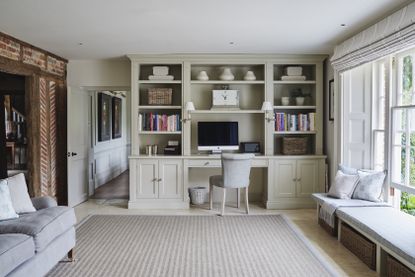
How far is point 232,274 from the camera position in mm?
3379

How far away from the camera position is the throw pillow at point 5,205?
3330 mm

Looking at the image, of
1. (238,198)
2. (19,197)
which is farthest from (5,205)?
(238,198)

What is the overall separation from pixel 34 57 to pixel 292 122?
399 cm

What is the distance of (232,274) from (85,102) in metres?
4.44

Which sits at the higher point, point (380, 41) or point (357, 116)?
point (380, 41)

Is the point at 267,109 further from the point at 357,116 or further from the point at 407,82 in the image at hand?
the point at 407,82

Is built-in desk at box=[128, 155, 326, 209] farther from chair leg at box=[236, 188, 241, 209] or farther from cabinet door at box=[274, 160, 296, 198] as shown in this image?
chair leg at box=[236, 188, 241, 209]

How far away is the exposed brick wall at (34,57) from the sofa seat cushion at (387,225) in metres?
4.47

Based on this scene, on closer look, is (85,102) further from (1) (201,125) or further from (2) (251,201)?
(2) (251,201)

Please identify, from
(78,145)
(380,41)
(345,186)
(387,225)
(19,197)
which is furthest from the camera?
(78,145)

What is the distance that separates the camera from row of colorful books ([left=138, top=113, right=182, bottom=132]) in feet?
20.2

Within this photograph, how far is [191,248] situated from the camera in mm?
4090

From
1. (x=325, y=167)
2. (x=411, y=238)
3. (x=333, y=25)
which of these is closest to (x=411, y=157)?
(x=411, y=238)

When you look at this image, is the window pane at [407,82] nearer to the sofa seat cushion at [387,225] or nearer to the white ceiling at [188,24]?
the white ceiling at [188,24]
